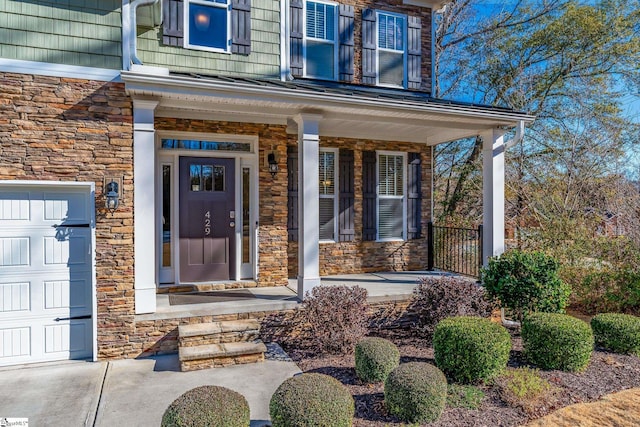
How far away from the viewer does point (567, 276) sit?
7.66 metres

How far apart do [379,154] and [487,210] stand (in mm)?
2429

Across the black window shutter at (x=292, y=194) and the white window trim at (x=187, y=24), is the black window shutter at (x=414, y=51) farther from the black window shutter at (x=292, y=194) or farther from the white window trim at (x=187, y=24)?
the white window trim at (x=187, y=24)

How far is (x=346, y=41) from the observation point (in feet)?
24.0

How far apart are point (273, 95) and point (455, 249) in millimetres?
4986

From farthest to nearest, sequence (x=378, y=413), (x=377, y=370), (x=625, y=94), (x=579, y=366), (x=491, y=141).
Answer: (x=625, y=94)
(x=491, y=141)
(x=579, y=366)
(x=377, y=370)
(x=378, y=413)

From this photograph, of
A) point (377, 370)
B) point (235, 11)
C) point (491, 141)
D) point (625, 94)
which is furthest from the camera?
point (625, 94)

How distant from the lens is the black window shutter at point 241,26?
6.22 meters

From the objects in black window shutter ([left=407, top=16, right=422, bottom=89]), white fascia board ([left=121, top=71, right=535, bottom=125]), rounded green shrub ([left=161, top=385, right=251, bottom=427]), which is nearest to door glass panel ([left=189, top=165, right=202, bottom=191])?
white fascia board ([left=121, top=71, right=535, bottom=125])

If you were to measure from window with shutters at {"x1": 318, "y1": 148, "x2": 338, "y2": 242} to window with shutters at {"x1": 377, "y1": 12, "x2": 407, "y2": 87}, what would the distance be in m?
1.73

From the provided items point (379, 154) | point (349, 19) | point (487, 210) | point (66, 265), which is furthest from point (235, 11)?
point (487, 210)

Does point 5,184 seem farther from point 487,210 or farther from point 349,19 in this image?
point 487,210

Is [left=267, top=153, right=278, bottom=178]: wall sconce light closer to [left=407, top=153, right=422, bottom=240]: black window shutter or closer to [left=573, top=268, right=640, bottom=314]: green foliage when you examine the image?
[left=407, top=153, right=422, bottom=240]: black window shutter

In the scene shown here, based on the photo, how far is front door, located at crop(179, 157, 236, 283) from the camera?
21.0 feet

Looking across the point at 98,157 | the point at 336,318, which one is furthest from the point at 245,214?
the point at 336,318
